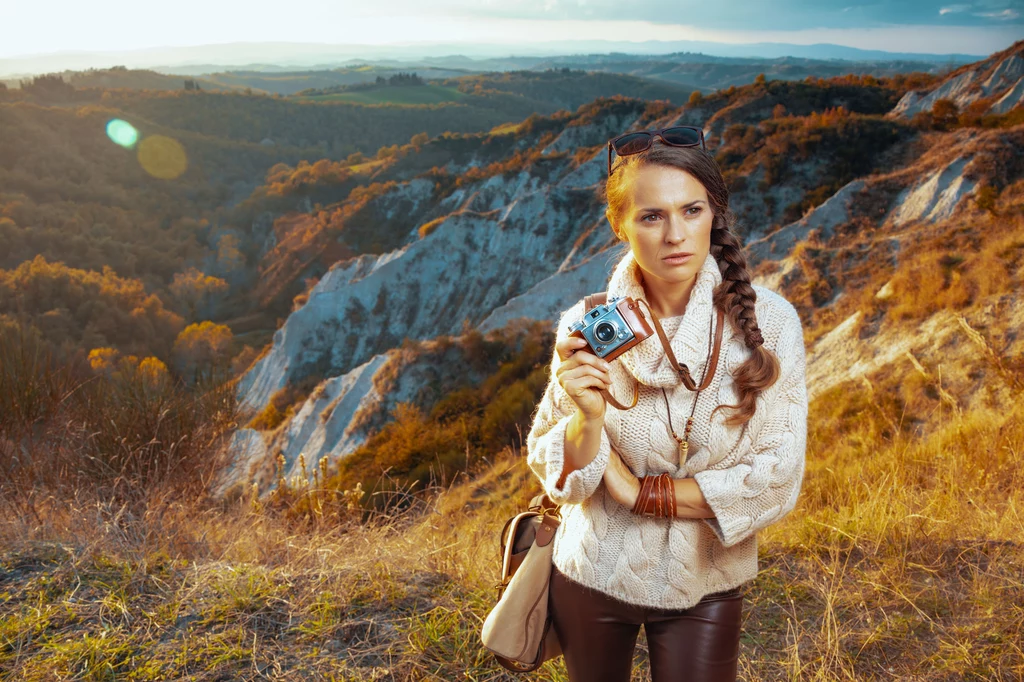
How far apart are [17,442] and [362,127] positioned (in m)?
124

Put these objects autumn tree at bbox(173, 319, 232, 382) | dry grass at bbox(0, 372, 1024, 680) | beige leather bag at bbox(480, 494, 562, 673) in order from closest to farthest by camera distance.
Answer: beige leather bag at bbox(480, 494, 562, 673)
dry grass at bbox(0, 372, 1024, 680)
autumn tree at bbox(173, 319, 232, 382)

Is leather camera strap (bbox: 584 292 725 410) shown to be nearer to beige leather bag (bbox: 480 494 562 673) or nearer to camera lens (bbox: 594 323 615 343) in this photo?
camera lens (bbox: 594 323 615 343)

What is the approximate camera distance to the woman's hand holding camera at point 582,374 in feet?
5.08

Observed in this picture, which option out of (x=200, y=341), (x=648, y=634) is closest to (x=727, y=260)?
(x=648, y=634)

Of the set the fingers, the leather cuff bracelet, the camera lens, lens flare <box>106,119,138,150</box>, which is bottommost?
the leather cuff bracelet

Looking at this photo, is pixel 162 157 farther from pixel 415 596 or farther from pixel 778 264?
pixel 415 596

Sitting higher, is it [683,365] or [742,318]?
[742,318]

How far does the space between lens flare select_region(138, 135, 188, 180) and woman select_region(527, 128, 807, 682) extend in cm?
10236

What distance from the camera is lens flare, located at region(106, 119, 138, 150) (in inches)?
3521

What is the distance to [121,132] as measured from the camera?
3563 inches

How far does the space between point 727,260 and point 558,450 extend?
28.8 inches

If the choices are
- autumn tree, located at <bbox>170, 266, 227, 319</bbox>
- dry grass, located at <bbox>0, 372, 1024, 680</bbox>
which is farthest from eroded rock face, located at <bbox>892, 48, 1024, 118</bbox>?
autumn tree, located at <bbox>170, 266, 227, 319</bbox>

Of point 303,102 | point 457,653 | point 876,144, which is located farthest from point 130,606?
point 303,102

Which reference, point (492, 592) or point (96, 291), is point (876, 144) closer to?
point (492, 592)
